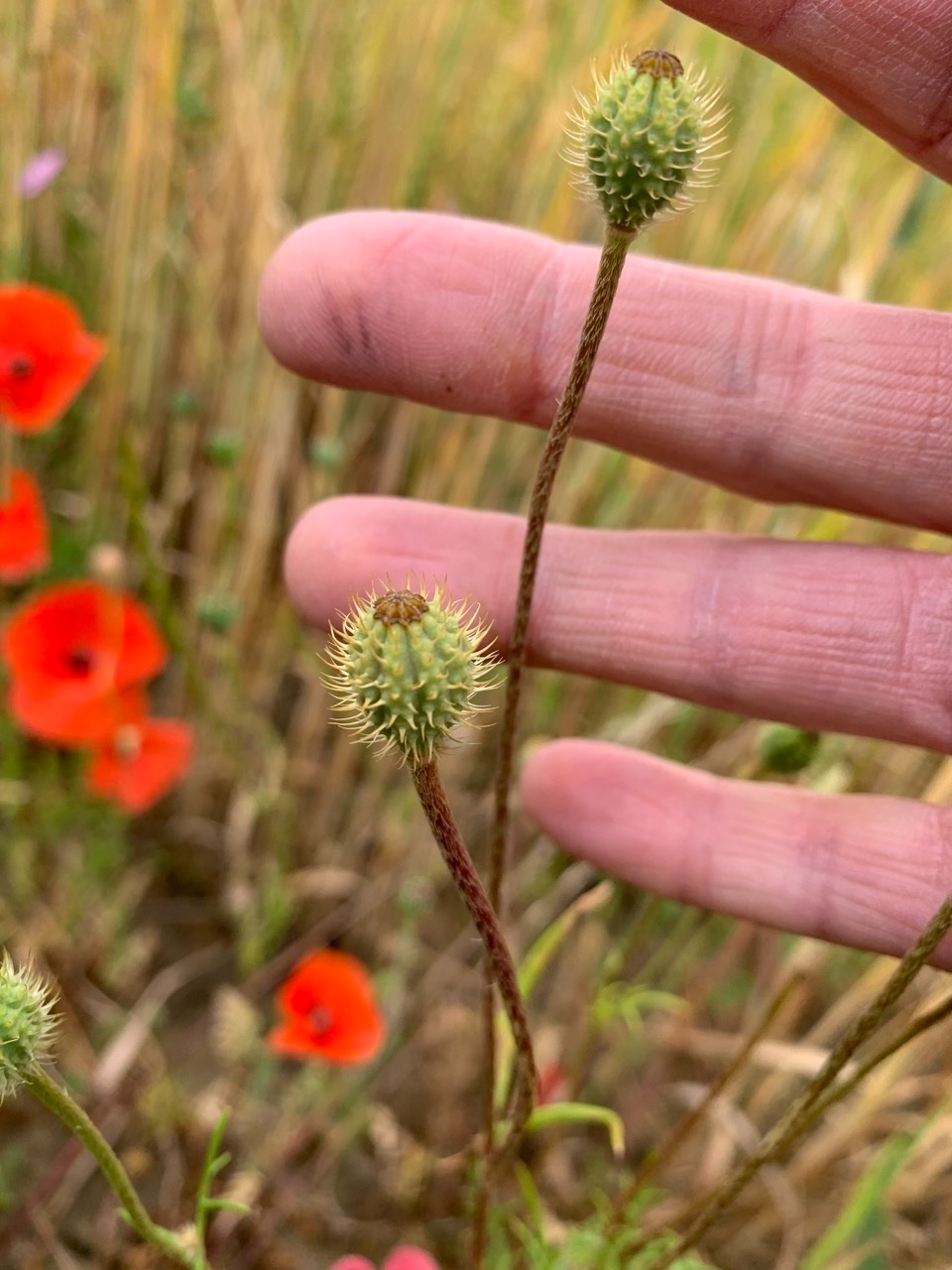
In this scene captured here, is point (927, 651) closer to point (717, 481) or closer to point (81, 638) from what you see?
point (717, 481)

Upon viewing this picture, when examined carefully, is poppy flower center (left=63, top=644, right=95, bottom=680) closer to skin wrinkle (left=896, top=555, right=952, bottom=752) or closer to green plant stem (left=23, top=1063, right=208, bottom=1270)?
green plant stem (left=23, top=1063, right=208, bottom=1270)

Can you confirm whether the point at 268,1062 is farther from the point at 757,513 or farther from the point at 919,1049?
the point at 757,513

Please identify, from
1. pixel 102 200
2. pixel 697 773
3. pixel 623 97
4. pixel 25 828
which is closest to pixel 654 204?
pixel 623 97

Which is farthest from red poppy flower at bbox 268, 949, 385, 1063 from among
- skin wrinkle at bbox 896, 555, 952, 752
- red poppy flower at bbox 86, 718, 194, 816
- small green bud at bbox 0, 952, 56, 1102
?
skin wrinkle at bbox 896, 555, 952, 752

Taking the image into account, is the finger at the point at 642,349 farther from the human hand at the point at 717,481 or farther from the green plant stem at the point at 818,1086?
the green plant stem at the point at 818,1086

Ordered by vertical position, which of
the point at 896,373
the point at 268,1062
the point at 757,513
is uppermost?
the point at 896,373

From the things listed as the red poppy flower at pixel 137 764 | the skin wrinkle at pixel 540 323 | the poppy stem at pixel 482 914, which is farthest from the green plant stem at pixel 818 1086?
the red poppy flower at pixel 137 764
